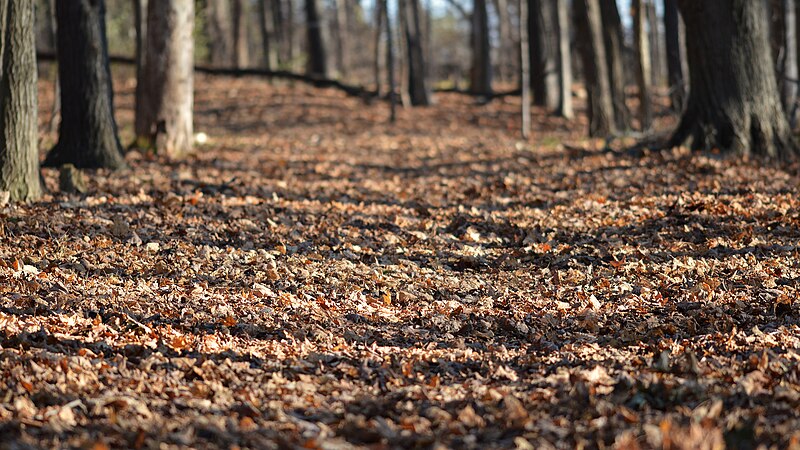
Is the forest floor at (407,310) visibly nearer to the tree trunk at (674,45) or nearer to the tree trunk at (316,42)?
the tree trunk at (674,45)

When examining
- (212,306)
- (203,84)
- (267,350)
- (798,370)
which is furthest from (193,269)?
(203,84)

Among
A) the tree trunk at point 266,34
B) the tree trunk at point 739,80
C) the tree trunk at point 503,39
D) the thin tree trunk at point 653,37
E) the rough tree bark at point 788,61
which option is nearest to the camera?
the tree trunk at point 739,80

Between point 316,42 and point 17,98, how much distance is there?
19168 millimetres

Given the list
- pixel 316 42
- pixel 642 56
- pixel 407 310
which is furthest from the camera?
pixel 316 42

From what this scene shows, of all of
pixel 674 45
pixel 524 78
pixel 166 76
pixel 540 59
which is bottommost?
pixel 166 76

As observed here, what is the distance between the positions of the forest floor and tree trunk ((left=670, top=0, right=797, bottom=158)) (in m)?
0.66

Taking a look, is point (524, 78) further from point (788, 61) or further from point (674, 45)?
point (788, 61)

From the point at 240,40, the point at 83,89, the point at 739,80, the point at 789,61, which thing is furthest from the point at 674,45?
the point at 240,40

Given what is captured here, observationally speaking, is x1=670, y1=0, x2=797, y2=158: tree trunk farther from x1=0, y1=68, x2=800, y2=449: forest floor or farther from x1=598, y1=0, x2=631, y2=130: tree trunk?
x1=598, y1=0, x2=631, y2=130: tree trunk

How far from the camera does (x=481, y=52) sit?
24828 mm

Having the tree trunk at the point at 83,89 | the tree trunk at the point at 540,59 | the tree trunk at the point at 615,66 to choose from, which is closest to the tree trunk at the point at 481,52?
the tree trunk at the point at 540,59

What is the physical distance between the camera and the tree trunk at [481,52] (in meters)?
24.4

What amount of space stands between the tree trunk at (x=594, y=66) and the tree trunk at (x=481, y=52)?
25.7 ft

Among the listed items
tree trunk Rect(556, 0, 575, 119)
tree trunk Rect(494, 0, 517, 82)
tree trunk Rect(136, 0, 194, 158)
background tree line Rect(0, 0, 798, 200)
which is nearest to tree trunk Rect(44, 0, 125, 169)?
background tree line Rect(0, 0, 798, 200)
